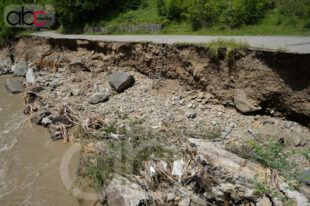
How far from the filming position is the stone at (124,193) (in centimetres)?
312

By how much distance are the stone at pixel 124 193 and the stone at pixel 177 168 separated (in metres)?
0.66

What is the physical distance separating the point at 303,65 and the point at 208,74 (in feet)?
6.38

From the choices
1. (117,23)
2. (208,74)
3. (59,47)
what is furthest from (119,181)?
(117,23)

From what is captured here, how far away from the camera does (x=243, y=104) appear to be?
14.3 feet

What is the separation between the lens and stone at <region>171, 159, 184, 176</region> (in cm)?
344

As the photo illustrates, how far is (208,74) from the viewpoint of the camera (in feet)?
15.9

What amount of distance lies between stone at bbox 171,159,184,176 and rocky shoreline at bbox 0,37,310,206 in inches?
0.7

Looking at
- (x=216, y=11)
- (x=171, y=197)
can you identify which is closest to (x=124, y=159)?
(x=171, y=197)

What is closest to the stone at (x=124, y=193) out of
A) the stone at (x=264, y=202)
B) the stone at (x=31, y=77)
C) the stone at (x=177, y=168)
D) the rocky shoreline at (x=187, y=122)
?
the rocky shoreline at (x=187, y=122)

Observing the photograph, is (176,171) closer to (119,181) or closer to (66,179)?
(119,181)

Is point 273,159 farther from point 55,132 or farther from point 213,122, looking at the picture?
point 55,132

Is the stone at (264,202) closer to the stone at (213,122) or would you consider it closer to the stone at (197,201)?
the stone at (197,201)

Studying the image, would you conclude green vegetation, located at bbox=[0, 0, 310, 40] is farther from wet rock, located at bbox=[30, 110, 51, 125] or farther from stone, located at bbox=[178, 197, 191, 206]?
wet rock, located at bbox=[30, 110, 51, 125]

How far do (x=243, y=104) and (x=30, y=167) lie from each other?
17.4ft
